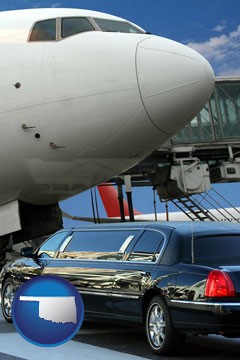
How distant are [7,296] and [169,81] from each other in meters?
3.92

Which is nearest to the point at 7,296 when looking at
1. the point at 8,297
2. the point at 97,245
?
the point at 8,297

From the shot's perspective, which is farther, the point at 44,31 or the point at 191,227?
the point at 44,31

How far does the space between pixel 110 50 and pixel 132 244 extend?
3447 millimetres

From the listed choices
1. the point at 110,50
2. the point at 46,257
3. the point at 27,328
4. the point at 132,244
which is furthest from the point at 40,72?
the point at 27,328

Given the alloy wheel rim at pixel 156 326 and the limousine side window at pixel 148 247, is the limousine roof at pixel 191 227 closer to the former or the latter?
the limousine side window at pixel 148 247

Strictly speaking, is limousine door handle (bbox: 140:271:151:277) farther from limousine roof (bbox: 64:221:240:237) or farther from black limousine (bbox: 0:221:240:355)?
limousine roof (bbox: 64:221:240:237)

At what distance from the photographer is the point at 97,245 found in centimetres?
805

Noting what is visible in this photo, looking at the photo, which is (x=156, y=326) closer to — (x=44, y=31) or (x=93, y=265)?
(x=93, y=265)

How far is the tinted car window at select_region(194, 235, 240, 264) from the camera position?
655 cm

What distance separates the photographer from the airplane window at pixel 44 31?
34.4 ft

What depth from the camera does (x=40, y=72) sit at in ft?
32.8

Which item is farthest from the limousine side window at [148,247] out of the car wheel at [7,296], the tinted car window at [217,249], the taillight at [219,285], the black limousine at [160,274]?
the car wheel at [7,296]

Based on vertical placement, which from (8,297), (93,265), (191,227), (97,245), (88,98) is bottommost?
(8,297)

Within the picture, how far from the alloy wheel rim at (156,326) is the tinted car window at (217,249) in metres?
0.65
